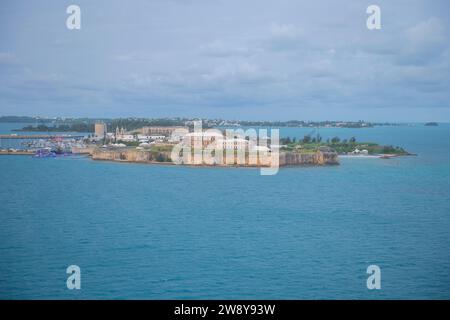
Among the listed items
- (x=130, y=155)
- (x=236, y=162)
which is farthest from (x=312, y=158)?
(x=130, y=155)

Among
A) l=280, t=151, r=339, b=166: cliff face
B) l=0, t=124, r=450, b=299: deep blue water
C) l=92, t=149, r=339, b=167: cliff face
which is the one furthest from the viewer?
l=280, t=151, r=339, b=166: cliff face

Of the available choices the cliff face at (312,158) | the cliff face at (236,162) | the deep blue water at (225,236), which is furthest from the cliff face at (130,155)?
the deep blue water at (225,236)

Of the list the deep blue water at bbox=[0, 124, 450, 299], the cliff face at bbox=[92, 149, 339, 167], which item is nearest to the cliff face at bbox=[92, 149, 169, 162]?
the cliff face at bbox=[92, 149, 339, 167]

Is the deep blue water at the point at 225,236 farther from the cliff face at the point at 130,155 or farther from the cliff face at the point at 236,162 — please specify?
the cliff face at the point at 130,155

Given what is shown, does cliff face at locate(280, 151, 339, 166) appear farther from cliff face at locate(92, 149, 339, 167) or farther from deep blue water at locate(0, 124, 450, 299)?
deep blue water at locate(0, 124, 450, 299)

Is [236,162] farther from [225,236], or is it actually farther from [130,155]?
[225,236]
